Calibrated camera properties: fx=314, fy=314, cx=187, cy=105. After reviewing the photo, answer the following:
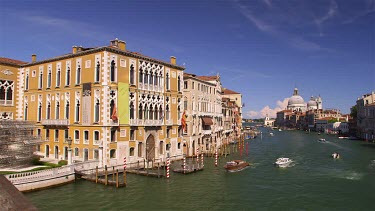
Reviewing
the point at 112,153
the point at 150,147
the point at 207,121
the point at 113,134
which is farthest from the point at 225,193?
the point at 207,121

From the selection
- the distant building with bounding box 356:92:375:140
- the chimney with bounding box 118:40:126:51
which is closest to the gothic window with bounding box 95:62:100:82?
the chimney with bounding box 118:40:126:51

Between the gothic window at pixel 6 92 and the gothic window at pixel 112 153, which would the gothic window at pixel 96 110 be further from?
the gothic window at pixel 6 92

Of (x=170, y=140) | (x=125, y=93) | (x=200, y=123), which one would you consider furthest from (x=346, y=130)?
(x=125, y=93)

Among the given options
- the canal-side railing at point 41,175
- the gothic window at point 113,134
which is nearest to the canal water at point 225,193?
the canal-side railing at point 41,175

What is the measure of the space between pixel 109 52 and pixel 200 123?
2020 cm

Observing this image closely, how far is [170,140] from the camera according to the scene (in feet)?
121

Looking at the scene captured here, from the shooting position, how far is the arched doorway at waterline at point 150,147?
3378 cm

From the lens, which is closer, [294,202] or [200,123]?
[294,202]

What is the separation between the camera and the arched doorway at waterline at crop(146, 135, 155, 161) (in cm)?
3378

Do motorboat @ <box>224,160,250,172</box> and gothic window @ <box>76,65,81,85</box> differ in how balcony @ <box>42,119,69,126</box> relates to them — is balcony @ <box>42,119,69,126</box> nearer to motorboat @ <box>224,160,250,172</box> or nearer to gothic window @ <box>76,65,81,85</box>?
gothic window @ <box>76,65,81,85</box>

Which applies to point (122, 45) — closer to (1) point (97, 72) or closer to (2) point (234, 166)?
(1) point (97, 72)

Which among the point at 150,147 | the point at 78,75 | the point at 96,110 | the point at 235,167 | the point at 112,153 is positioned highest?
the point at 78,75

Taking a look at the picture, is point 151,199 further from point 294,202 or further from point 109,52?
point 109,52

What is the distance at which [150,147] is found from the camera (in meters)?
34.2
